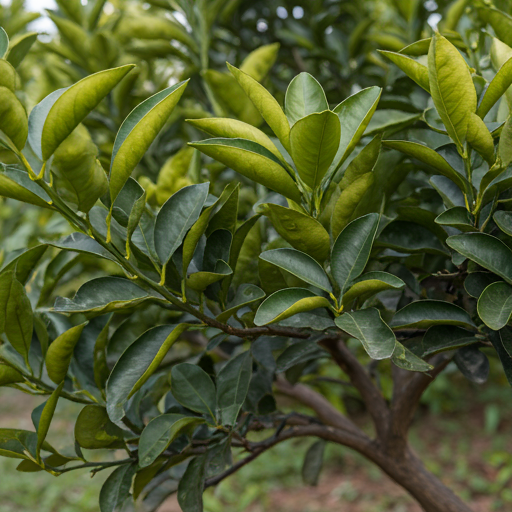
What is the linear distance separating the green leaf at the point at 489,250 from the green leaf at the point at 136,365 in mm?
352

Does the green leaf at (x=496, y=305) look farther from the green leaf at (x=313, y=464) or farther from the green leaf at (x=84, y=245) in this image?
the green leaf at (x=313, y=464)

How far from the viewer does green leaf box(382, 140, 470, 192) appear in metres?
0.62

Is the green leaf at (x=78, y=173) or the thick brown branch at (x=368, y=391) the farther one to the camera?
the thick brown branch at (x=368, y=391)

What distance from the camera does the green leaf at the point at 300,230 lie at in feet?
1.88

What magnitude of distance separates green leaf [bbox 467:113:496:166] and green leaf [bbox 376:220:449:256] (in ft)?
0.48

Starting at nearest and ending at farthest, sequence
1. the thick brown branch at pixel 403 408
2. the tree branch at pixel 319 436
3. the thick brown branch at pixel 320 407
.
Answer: the tree branch at pixel 319 436 < the thick brown branch at pixel 403 408 < the thick brown branch at pixel 320 407

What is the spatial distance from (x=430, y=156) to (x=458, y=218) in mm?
83

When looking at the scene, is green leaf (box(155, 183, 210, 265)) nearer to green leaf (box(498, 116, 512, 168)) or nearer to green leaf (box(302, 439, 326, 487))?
green leaf (box(498, 116, 512, 168))

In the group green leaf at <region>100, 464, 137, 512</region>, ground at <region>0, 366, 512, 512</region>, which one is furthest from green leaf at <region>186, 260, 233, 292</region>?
ground at <region>0, 366, 512, 512</region>

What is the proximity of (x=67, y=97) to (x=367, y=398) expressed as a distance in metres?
0.93

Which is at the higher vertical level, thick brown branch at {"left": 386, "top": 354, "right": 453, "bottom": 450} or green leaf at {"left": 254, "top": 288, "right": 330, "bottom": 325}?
green leaf at {"left": 254, "top": 288, "right": 330, "bottom": 325}

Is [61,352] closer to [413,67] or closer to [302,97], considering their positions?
[302,97]

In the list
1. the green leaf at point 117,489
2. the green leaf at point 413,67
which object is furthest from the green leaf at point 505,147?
the green leaf at point 117,489

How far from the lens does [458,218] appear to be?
2.07ft
